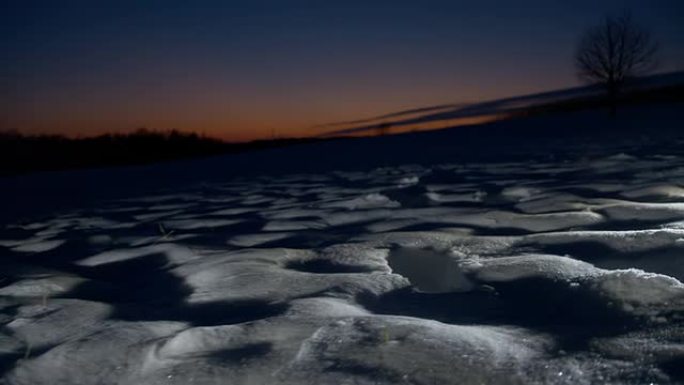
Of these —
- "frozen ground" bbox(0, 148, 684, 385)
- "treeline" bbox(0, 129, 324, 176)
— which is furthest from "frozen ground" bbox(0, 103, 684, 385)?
"treeline" bbox(0, 129, 324, 176)

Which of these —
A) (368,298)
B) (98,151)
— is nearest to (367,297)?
(368,298)

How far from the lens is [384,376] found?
1344mm

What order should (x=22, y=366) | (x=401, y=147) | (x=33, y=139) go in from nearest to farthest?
1. (x=22, y=366)
2. (x=401, y=147)
3. (x=33, y=139)

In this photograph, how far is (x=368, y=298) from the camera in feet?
6.80

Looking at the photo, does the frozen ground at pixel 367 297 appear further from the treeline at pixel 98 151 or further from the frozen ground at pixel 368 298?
the treeline at pixel 98 151

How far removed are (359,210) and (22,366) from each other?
316 centimetres

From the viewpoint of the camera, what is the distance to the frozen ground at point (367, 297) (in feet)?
4.65

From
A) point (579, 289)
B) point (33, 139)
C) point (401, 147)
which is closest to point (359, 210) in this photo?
point (579, 289)

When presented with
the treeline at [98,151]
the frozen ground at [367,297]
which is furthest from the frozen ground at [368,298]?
the treeline at [98,151]

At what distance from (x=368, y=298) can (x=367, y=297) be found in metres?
0.01

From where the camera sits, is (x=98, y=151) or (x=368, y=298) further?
(x=98, y=151)

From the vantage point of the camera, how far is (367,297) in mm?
2084

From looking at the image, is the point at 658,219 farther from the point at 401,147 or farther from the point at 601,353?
the point at 401,147

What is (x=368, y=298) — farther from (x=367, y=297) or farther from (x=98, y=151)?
(x=98, y=151)
